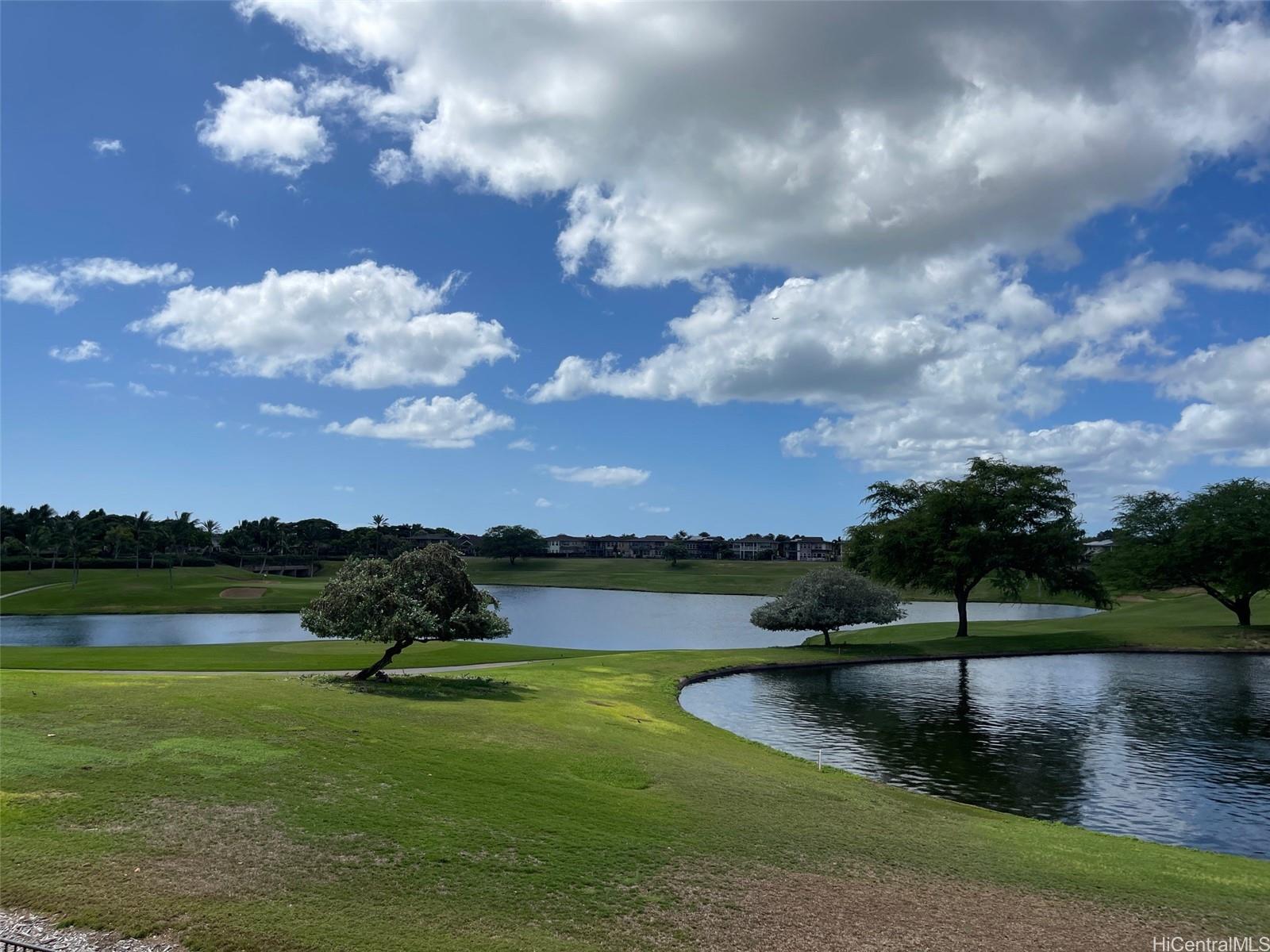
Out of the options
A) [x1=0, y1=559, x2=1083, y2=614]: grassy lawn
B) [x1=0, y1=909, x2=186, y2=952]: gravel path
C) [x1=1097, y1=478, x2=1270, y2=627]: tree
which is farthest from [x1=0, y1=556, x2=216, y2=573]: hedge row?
[x1=0, y1=909, x2=186, y2=952]: gravel path

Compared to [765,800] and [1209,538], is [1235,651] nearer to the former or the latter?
[1209,538]

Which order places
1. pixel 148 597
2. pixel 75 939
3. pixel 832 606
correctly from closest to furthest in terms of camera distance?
pixel 75 939, pixel 832 606, pixel 148 597

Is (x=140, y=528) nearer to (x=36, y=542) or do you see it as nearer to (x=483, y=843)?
(x=36, y=542)

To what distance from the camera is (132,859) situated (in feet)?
46.4

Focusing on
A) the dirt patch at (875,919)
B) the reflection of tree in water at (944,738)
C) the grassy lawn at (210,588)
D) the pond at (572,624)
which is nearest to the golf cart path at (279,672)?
the reflection of tree in water at (944,738)

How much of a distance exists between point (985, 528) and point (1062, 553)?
713 centimetres

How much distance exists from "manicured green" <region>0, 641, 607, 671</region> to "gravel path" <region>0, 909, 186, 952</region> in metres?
33.9

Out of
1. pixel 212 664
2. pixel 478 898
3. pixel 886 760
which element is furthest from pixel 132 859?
pixel 212 664

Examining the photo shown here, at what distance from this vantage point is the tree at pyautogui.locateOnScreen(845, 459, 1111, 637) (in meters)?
76.2

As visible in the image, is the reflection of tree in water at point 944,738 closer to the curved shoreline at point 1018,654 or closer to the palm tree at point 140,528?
the curved shoreline at point 1018,654

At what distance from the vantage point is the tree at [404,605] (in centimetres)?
3462

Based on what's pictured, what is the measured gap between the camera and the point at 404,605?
34.8 metres

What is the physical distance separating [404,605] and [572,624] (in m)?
68.4

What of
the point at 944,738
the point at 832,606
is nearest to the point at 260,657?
the point at 944,738
